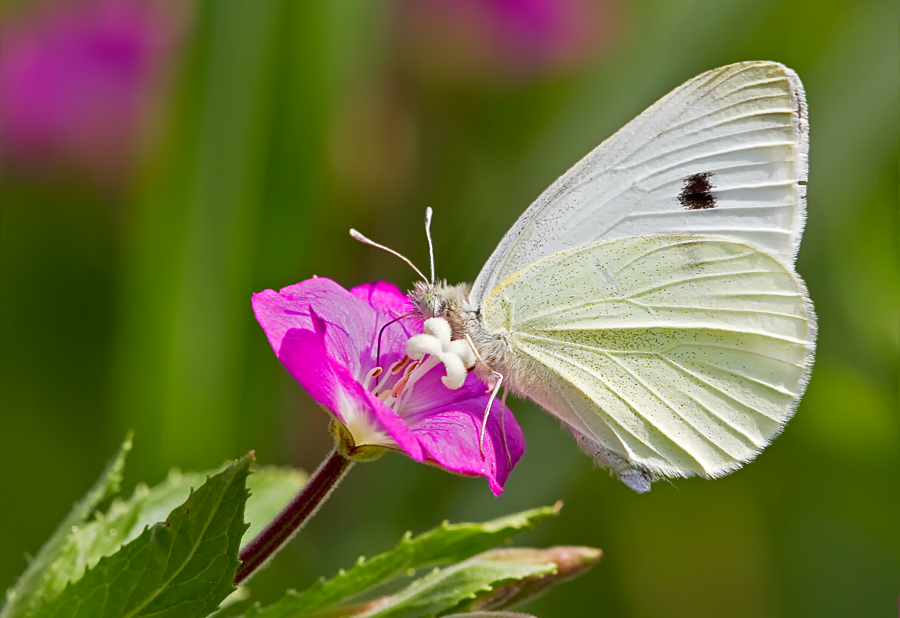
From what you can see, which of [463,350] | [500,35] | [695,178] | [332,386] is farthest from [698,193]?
[500,35]

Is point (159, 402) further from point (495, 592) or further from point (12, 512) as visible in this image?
point (495, 592)

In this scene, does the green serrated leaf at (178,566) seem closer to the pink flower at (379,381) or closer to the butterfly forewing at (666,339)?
the pink flower at (379,381)

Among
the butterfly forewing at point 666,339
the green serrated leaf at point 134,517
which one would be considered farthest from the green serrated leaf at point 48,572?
the butterfly forewing at point 666,339

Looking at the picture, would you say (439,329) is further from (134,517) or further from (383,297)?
(134,517)

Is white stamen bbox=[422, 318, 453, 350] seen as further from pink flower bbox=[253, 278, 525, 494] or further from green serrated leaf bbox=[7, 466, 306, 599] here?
green serrated leaf bbox=[7, 466, 306, 599]

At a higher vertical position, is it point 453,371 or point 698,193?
point 698,193

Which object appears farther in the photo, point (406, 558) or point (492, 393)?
point (492, 393)
